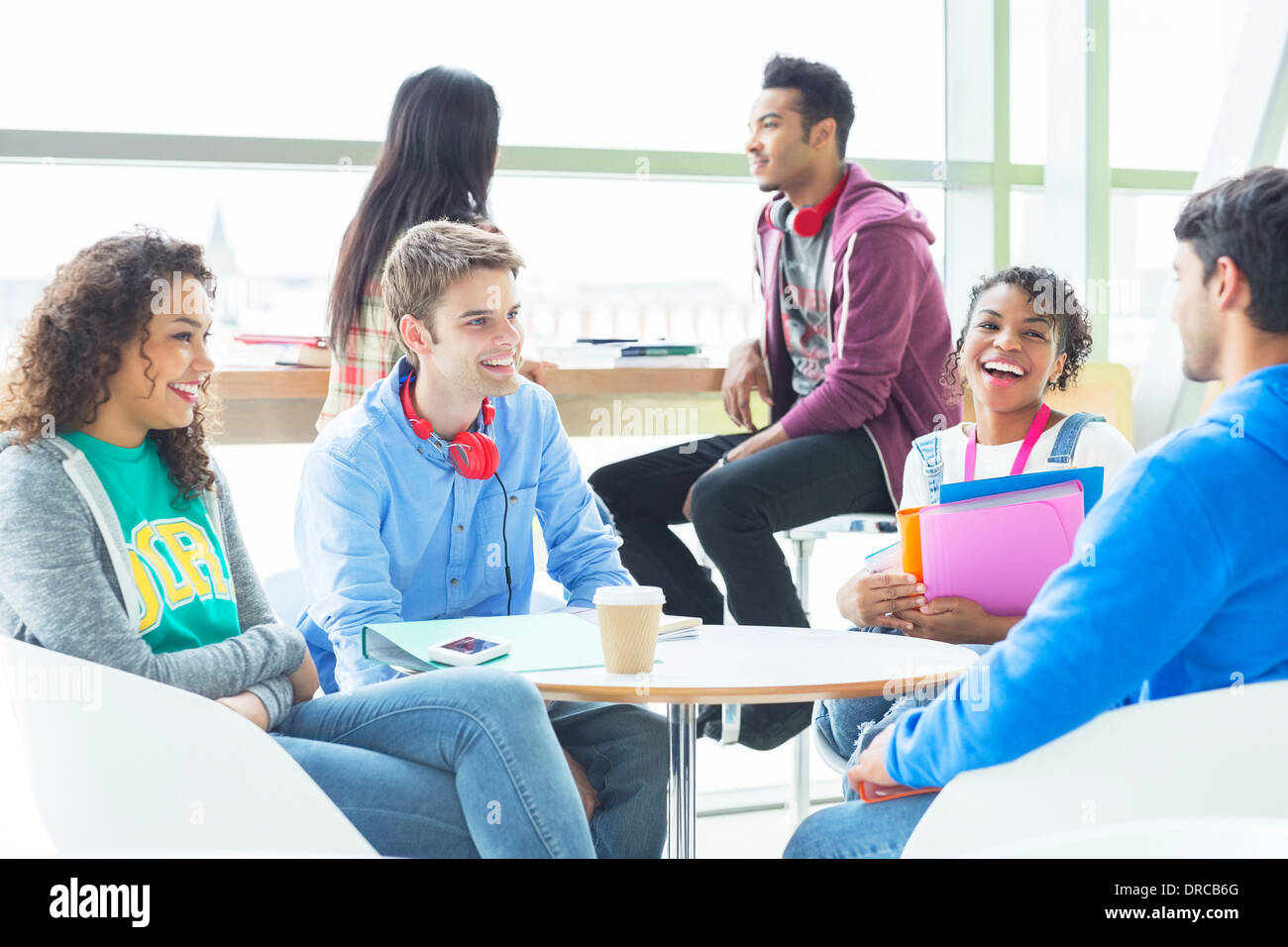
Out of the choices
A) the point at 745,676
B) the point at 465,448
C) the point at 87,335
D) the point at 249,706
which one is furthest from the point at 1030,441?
the point at 87,335

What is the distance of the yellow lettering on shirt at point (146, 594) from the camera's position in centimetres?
155

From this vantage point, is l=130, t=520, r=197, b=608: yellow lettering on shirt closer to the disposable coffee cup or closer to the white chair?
the disposable coffee cup

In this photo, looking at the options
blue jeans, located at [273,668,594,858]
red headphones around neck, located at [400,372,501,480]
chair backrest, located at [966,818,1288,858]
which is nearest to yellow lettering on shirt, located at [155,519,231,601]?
blue jeans, located at [273,668,594,858]

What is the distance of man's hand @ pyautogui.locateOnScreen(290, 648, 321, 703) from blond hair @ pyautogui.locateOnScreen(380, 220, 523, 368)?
60 cm

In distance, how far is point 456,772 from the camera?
153 centimetres

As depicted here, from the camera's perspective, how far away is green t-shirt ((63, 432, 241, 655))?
1574 mm

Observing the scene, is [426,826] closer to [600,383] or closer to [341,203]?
[600,383]

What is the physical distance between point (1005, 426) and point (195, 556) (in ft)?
4.41

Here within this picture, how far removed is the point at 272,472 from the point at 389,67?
118 centimetres

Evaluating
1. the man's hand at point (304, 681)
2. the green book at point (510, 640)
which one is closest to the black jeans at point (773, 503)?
the green book at point (510, 640)

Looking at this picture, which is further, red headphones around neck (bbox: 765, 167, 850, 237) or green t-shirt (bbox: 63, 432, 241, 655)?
red headphones around neck (bbox: 765, 167, 850, 237)

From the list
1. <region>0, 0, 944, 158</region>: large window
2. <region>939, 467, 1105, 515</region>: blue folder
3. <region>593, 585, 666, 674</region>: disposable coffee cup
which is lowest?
<region>593, 585, 666, 674</region>: disposable coffee cup

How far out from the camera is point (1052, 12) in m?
3.82
